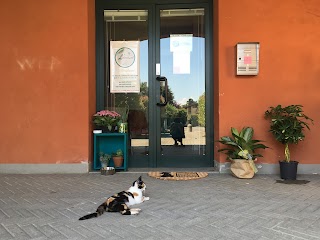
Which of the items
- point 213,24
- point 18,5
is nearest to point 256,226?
point 213,24

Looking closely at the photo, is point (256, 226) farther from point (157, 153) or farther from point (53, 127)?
point (53, 127)

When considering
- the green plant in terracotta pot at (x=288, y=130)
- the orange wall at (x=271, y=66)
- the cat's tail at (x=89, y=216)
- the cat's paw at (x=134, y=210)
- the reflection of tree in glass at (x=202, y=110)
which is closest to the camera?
the cat's tail at (x=89, y=216)

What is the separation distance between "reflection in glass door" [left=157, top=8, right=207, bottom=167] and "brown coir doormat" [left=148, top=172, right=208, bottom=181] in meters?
0.62

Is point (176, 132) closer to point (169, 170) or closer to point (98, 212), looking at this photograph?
point (169, 170)

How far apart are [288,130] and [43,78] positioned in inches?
153

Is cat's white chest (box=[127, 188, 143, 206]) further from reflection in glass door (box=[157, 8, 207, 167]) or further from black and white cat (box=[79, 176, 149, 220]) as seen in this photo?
reflection in glass door (box=[157, 8, 207, 167])

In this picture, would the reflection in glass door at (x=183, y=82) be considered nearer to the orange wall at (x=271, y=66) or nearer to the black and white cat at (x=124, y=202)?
the orange wall at (x=271, y=66)

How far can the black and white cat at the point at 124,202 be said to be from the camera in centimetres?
306

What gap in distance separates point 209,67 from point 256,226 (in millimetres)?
3357

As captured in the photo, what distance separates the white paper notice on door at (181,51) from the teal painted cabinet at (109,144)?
5.08 feet

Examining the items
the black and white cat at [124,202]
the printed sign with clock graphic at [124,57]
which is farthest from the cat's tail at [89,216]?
the printed sign with clock graphic at [124,57]

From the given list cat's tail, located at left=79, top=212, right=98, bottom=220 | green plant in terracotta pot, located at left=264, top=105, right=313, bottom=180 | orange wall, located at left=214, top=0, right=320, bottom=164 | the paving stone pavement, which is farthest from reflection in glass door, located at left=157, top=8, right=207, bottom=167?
cat's tail, located at left=79, top=212, right=98, bottom=220

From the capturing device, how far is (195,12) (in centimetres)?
562

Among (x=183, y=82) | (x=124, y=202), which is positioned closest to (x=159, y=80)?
(x=183, y=82)
